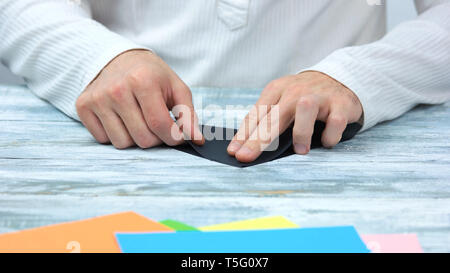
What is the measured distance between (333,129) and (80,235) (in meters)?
0.45

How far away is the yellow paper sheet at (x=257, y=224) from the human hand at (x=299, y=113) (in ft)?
0.62

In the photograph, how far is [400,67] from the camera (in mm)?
978

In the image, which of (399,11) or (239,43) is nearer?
(239,43)

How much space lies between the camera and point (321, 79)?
2.84 feet

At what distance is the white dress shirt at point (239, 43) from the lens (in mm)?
929

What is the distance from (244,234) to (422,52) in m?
0.72

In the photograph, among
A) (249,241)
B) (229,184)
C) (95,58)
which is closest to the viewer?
(249,241)

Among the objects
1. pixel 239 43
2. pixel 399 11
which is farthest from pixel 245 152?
pixel 399 11

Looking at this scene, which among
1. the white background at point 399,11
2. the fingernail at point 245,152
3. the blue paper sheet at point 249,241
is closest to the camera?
the blue paper sheet at point 249,241

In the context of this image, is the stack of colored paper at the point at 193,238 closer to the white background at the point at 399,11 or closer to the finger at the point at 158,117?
the finger at the point at 158,117

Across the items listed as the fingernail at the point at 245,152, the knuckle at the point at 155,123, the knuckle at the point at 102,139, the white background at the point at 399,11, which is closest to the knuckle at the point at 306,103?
the fingernail at the point at 245,152

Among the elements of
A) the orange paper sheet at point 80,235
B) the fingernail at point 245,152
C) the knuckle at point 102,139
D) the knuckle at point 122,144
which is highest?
the orange paper sheet at point 80,235

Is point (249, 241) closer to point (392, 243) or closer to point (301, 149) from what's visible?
point (392, 243)

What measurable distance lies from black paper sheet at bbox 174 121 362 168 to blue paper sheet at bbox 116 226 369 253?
0.21 metres
